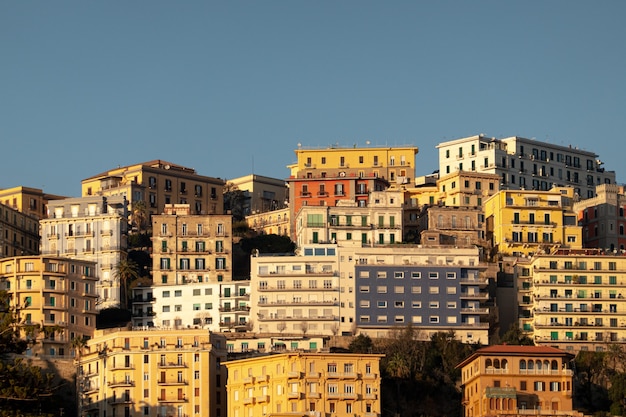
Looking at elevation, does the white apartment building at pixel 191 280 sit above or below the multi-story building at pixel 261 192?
below

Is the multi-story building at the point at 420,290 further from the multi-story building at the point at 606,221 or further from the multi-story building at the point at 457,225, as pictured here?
the multi-story building at the point at 606,221

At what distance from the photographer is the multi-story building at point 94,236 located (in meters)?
152

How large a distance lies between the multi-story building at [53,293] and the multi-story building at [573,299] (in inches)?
1581

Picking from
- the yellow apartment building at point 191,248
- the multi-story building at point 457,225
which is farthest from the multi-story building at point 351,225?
the yellow apartment building at point 191,248

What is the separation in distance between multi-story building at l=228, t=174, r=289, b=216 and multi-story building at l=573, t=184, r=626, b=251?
40.0m

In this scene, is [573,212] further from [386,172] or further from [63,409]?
[63,409]

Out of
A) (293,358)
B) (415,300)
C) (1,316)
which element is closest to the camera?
(1,316)

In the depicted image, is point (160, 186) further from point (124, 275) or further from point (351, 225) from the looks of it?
point (351, 225)

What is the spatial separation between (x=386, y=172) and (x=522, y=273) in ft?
109

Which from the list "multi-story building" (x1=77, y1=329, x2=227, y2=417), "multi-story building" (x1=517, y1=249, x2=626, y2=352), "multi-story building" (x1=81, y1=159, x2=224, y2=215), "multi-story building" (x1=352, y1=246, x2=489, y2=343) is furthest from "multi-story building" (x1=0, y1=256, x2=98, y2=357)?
"multi-story building" (x1=517, y1=249, x2=626, y2=352)

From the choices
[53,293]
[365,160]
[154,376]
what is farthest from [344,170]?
[154,376]

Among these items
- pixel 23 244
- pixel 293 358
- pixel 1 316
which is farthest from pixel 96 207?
pixel 1 316

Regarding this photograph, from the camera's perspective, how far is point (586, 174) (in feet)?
621

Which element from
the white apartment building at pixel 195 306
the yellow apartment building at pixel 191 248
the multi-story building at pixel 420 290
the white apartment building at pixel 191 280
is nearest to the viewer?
the multi-story building at pixel 420 290
